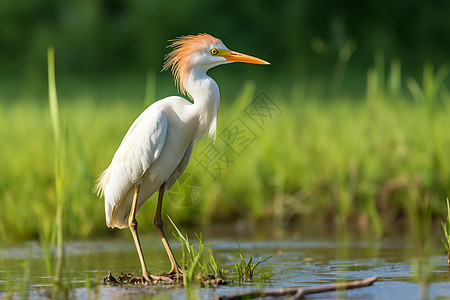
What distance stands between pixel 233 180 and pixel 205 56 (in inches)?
101

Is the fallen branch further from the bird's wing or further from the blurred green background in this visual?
the bird's wing

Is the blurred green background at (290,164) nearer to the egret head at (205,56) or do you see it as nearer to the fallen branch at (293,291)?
the egret head at (205,56)

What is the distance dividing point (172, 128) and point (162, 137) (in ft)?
0.40

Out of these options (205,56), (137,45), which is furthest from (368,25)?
(205,56)

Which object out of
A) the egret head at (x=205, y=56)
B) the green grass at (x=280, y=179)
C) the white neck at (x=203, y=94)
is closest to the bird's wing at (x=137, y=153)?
the white neck at (x=203, y=94)

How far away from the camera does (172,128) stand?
4703 millimetres

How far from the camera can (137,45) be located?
24406 millimetres

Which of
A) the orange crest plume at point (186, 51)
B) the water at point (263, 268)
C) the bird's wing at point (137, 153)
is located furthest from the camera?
the orange crest plume at point (186, 51)

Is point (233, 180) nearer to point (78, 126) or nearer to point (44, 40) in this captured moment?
point (78, 126)

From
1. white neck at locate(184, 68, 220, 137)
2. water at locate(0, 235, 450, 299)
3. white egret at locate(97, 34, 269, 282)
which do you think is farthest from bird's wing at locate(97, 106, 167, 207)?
water at locate(0, 235, 450, 299)

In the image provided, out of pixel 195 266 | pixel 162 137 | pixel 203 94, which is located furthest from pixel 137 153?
pixel 195 266

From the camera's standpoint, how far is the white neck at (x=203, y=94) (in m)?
4.65

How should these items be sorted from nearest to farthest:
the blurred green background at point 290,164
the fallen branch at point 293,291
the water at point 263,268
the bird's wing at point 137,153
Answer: the fallen branch at point 293,291 < the water at point 263,268 < the bird's wing at point 137,153 < the blurred green background at point 290,164

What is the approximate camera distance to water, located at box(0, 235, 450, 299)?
3.93 metres
